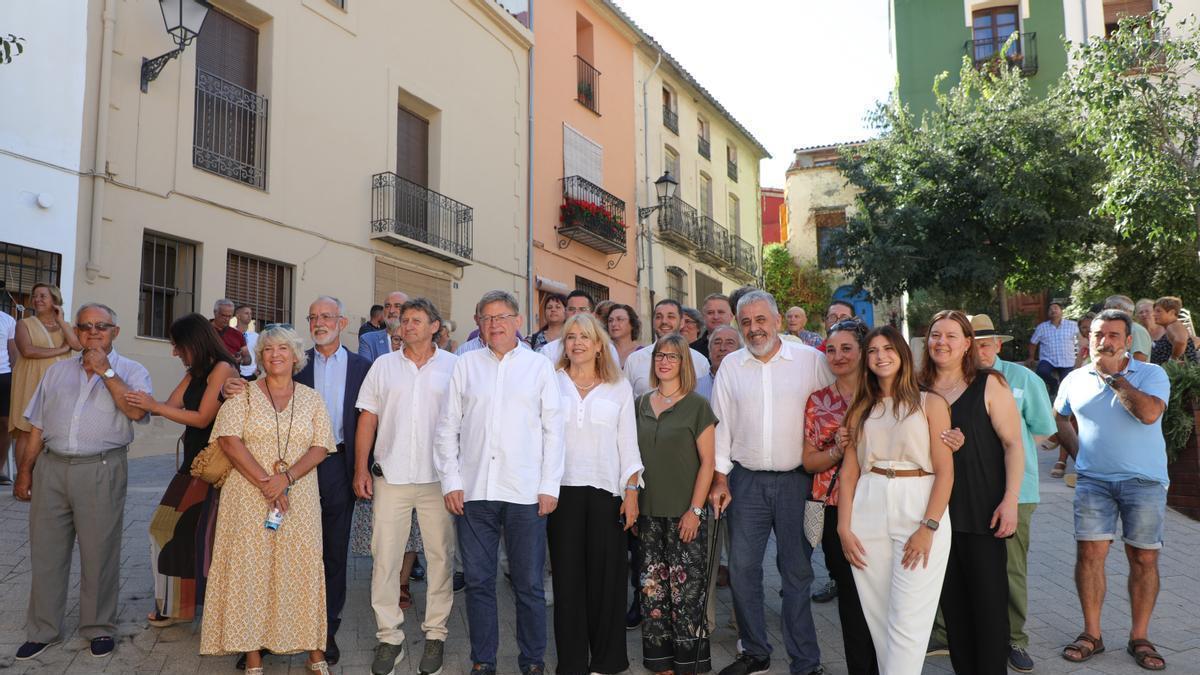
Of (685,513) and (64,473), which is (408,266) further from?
(685,513)

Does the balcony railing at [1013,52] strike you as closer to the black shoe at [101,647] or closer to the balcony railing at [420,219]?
the balcony railing at [420,219]

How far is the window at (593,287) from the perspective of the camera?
1775cm

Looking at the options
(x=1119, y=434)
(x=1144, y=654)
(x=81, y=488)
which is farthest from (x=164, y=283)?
(x=1144, y=654)

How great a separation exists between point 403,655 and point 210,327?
2.04m

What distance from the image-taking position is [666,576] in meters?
4.41

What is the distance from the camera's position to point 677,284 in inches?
864

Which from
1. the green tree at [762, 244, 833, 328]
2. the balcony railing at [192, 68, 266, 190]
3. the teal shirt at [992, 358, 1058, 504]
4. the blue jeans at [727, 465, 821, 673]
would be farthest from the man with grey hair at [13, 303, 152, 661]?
the green tree at [762, 244, 833, 328]

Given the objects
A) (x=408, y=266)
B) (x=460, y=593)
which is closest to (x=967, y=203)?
(x=408, y=266)

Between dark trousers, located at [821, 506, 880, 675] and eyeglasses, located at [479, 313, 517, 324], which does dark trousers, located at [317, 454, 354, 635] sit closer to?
eyeglasses, located at [479, 313, 517, 324]

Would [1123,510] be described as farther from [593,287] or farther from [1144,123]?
[593,287]

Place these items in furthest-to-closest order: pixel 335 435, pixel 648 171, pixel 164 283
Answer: pixel 648 171
pixel 164 283
pixel 335 435

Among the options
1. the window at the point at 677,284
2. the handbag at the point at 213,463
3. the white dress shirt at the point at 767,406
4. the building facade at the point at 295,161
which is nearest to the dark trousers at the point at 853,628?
the white dress shirt at the point at 767,406

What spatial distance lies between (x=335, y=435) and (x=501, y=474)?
1.14 m

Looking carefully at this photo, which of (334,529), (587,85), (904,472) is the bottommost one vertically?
(334,529)
